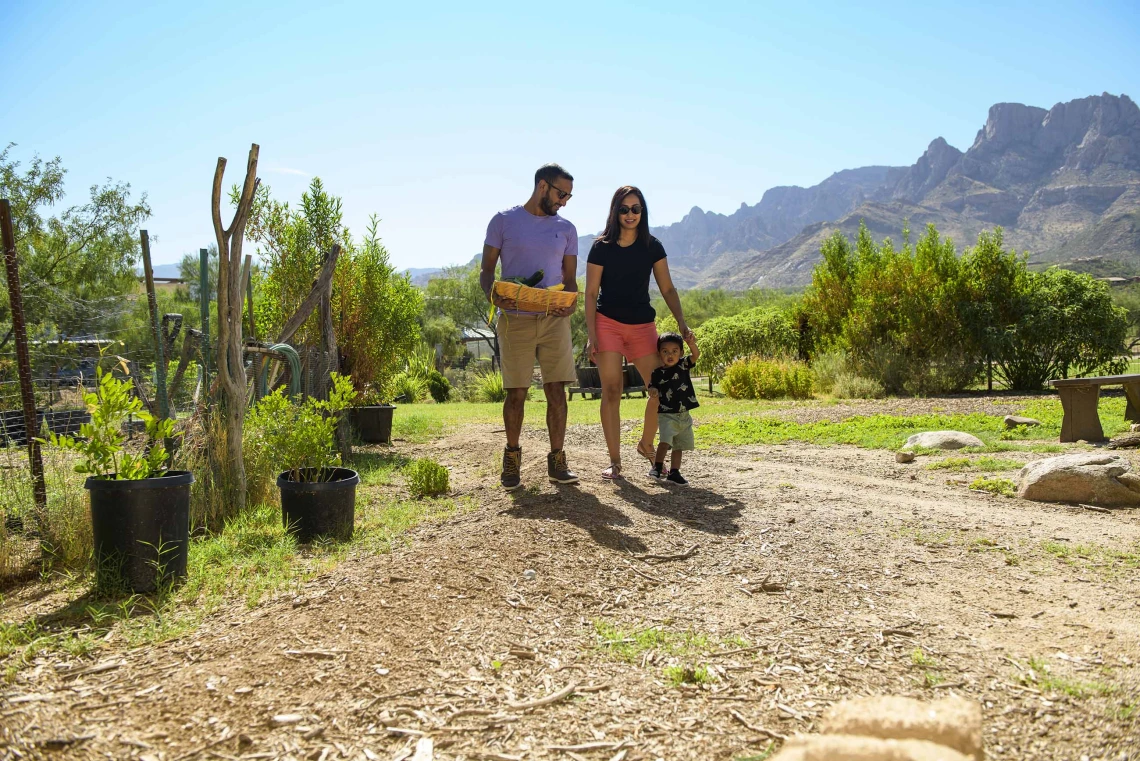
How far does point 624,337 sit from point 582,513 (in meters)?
1.46

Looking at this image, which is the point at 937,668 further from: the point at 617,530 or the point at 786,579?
the point at 617,530

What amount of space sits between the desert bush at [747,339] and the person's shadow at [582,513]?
13.6m

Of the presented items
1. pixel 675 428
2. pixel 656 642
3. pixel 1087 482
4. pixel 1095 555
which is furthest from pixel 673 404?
pixel 656 642

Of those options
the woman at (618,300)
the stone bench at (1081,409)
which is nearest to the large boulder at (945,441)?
the stone bench at (1081,409)

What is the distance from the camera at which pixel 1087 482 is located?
16.1 feet

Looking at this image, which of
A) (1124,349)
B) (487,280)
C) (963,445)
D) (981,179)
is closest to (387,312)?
(487,280)

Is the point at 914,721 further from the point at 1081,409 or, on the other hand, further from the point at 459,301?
the point at 459,301

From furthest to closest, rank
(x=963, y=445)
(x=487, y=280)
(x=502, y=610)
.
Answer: (x=963, y=445) < (x=487, y=280) < (x=502, y=610)

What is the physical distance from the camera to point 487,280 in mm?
4879

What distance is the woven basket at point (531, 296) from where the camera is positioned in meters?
4.75

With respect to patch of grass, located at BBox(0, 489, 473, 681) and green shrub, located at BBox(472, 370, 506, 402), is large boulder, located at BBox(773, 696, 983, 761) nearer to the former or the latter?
patch of grass, located at BBox(0, 489, 473, 681)

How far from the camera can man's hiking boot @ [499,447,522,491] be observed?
16.5 ft

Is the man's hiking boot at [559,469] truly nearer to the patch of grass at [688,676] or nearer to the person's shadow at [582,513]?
the person's shadow at [582,513]

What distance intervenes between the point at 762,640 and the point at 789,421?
7.88 meters
